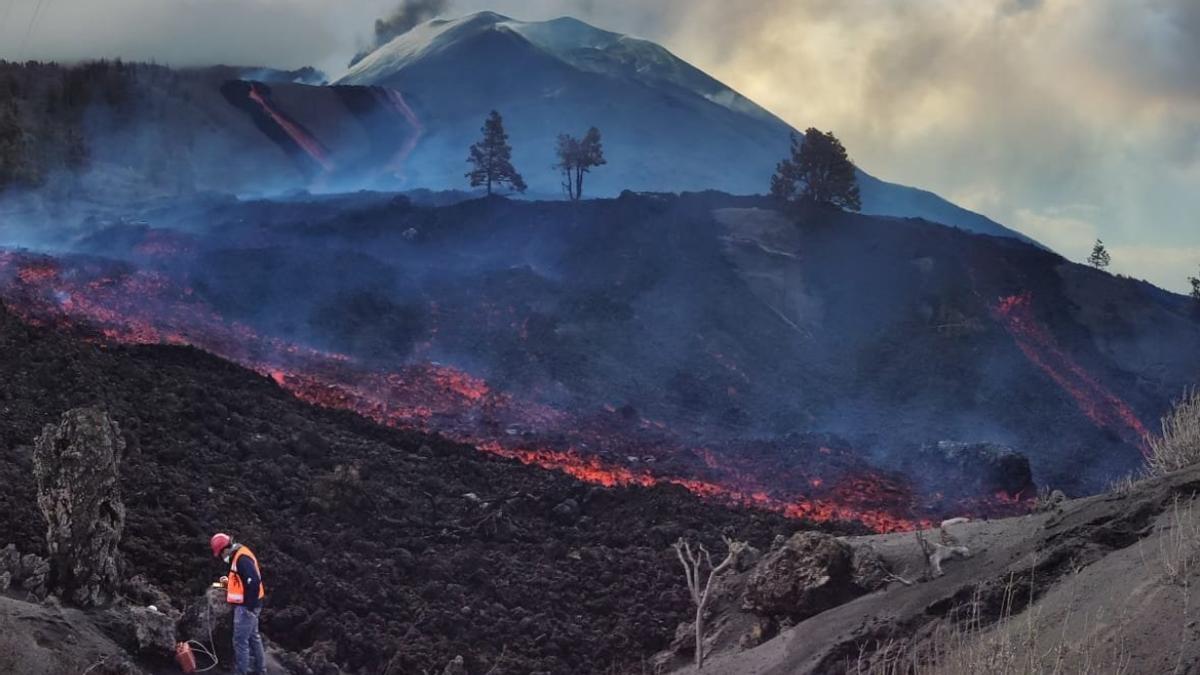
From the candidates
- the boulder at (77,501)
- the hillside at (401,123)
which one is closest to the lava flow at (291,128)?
the hillside at (401,123)

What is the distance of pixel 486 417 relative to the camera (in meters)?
29.5

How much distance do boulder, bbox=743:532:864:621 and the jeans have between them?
6.46 m

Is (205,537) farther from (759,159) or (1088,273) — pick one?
(759,159)

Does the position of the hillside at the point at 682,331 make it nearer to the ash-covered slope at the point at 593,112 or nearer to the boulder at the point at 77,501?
the boulder at the point at 77,501

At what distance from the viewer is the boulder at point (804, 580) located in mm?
12797

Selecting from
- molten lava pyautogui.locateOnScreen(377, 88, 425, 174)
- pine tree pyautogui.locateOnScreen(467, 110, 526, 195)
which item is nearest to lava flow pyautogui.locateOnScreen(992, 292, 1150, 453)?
pine tree pyautogui.locateOnScreen(467, 110, 526, 195)

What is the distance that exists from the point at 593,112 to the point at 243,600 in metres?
90.2

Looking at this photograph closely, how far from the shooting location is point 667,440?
30.5 metres

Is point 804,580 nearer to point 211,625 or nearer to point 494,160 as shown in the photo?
point 211,625

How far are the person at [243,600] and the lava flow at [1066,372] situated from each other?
3217cm

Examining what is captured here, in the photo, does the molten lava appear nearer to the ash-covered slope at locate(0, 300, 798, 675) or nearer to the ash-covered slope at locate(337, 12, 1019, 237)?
the ash-covered slope at locate(337, 12, 1019, 237)

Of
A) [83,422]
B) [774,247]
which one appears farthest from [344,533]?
[774,247]

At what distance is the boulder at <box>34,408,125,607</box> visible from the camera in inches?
438

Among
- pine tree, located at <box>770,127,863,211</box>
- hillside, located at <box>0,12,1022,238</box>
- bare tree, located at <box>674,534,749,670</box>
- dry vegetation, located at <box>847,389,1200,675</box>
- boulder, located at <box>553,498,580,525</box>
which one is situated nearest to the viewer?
dry vegetation, located at <box>847,389,1200,675</box>
